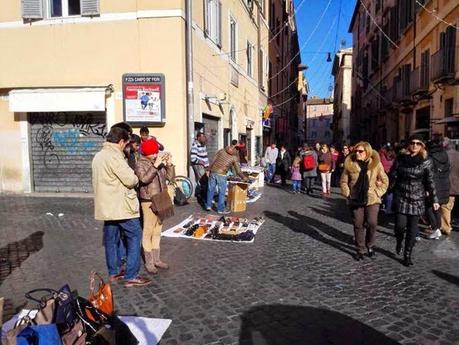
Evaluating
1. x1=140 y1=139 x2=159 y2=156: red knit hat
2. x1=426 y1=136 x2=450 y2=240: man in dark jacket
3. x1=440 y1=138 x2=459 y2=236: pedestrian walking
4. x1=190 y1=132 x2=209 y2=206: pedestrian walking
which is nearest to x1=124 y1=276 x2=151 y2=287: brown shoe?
x1=140 y1=139 x2=159 y2=156: red knit hat

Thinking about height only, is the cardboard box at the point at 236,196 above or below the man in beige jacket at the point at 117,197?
below

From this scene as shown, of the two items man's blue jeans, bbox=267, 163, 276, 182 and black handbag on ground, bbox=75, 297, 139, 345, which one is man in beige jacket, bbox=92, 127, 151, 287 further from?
man's blue jeans, bbox=267, 163, 276, 182

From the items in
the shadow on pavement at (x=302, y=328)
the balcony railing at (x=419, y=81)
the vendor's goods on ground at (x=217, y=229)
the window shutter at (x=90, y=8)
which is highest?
the window shutter at (x=90, y=8)

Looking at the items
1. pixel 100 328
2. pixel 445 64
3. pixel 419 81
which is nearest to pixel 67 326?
pixel 100 328

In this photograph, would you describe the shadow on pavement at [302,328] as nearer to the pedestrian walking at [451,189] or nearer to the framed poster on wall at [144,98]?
the pedestrian walking at [451,189]

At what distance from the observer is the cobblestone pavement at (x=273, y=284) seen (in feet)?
12.7

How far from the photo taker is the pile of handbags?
8.67 ft

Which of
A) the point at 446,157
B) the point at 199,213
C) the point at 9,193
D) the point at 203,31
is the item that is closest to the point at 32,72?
the point at 9,193

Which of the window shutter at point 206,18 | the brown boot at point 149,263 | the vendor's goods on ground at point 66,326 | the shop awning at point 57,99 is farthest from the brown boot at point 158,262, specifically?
the window shutter at point 206,18

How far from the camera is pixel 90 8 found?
36.8 ft

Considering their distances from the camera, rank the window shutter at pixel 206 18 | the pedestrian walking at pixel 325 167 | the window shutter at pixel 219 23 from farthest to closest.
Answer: the window shutter at pixel 219 23, the pedestrian walking at pixel 325 167, the window shutter at pixel 206 18

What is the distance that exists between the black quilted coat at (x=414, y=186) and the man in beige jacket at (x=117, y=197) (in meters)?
3.59

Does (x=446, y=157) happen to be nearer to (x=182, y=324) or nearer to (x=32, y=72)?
(x=182, y=324)

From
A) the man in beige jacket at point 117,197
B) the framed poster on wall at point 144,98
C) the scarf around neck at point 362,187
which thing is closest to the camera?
the man in beige jacket at point 117,197
